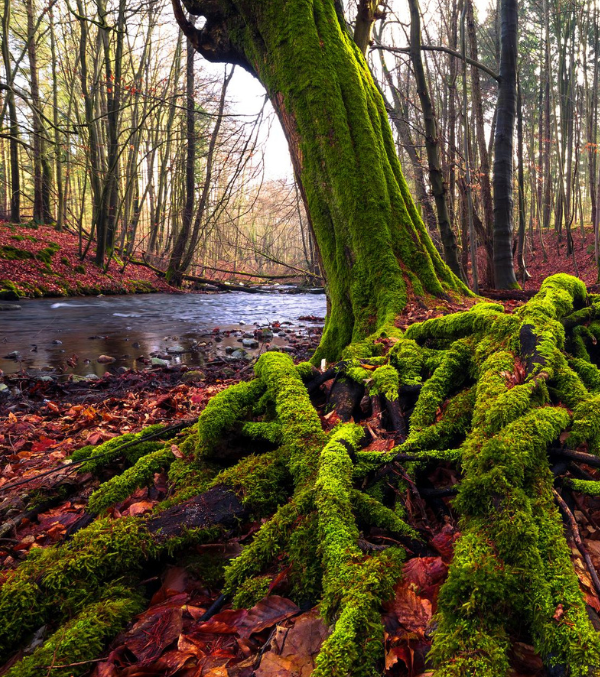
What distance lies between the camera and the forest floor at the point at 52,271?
54.0 feet

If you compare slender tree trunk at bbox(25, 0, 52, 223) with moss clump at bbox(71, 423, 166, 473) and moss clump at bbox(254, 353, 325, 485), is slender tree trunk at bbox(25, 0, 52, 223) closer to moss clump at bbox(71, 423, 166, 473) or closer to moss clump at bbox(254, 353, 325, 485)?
moss clump at bbox(71, 423, 166, 473)

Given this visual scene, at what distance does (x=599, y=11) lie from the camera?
1934 cm

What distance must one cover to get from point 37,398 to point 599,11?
1066 inches

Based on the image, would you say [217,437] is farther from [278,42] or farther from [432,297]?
[278,42]

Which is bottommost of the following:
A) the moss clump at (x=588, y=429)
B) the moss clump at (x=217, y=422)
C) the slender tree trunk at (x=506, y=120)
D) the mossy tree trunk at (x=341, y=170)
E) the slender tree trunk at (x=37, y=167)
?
the moss clump at (x=217, y=422)

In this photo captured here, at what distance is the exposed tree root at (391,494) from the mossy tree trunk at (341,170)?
1367 millimetres

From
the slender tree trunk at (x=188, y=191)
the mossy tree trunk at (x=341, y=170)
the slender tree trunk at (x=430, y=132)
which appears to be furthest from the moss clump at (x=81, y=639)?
the slender tree trunk at (x=188, y=191)

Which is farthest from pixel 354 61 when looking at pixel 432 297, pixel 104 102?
pixel 104 102

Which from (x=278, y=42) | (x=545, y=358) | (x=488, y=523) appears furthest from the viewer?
(x=278, y=42)

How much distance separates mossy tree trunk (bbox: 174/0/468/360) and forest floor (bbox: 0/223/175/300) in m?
14.8

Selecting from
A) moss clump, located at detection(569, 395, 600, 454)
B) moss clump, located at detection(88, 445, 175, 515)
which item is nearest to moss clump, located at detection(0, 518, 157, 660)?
moss clump, located at detection(88, 445, 175, 515)

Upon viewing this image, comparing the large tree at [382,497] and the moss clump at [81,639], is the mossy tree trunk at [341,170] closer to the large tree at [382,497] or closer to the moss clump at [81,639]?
the large tree at [382,497]

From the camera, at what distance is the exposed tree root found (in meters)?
1.18

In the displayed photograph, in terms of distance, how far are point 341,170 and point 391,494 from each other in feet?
10.9
